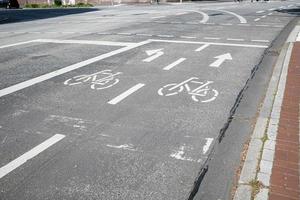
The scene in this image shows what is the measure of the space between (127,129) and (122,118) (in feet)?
1.78

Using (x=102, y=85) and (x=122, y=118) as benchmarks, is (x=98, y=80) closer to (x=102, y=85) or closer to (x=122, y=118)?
(x=102, y=85)

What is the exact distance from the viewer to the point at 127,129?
6.51 metres

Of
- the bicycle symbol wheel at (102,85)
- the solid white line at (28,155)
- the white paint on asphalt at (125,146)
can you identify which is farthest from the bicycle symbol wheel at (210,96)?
the solid white line at (28,155)

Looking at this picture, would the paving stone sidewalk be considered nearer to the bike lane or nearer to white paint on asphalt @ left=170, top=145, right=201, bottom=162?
the bike lane

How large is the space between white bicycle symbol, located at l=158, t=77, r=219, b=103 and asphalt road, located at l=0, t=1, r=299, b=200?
2 centimetres

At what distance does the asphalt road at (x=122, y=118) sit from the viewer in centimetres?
494

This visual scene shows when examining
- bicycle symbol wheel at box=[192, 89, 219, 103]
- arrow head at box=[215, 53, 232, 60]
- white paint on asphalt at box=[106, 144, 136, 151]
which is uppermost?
arrow head at box=[215, 53, 232, 60]

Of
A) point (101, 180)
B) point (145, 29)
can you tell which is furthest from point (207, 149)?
point (145, 29)

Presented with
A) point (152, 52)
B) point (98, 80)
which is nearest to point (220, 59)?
point (152, 52)

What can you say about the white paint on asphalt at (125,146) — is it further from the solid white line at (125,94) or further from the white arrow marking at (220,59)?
the white arrow marking at (220,59)

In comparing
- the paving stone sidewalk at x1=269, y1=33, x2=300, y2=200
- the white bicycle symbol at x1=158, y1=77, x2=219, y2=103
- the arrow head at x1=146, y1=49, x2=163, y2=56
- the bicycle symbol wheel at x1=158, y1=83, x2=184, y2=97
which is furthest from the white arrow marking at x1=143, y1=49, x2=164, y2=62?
the paving stone sidewalk at x1=269, y1=33, x2=300, y2=200

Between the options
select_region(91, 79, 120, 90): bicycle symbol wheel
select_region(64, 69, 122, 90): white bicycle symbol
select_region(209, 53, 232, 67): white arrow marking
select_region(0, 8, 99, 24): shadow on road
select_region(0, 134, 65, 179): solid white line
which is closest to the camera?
select_region(0, 134, 65, 179): solid white line

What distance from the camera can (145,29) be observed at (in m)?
19.3

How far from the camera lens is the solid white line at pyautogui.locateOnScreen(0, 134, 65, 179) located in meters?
5.28
